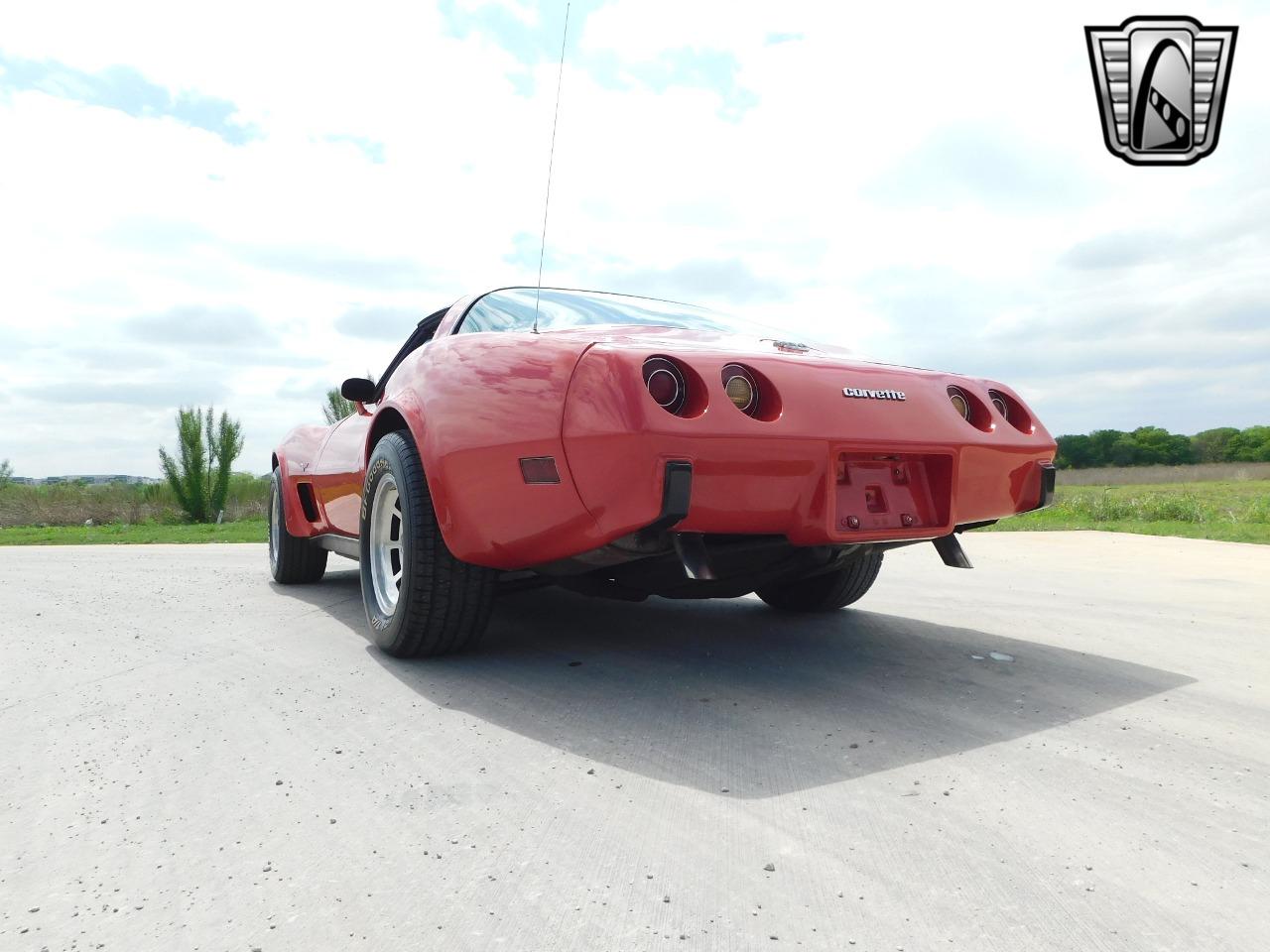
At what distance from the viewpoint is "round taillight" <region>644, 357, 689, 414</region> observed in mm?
2363

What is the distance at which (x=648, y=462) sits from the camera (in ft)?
7.35

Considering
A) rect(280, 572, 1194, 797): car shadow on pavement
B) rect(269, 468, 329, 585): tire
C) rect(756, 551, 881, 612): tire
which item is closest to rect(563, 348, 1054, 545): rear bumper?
rect(280, 572, 1194, 797): car shadow on pavement

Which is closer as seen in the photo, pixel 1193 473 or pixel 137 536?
pixel 137 536

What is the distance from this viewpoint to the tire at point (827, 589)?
3977 millimetres

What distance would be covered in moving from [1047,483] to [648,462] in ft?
5.25

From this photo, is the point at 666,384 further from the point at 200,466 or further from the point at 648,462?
the point at 200,466

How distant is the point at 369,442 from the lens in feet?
12.2

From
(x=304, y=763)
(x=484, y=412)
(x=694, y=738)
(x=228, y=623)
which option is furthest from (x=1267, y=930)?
(x=228, y=623)

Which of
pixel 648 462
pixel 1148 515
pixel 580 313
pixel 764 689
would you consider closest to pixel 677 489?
pixel 648 462

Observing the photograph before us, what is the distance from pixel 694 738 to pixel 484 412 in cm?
114

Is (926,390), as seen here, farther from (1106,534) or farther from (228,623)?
(1106,534)

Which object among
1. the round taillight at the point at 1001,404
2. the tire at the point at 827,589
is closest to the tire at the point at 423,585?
the tire at the point at 827,589

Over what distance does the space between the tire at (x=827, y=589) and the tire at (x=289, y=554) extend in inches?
108

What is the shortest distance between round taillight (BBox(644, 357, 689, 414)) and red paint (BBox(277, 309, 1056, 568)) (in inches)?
1.1
